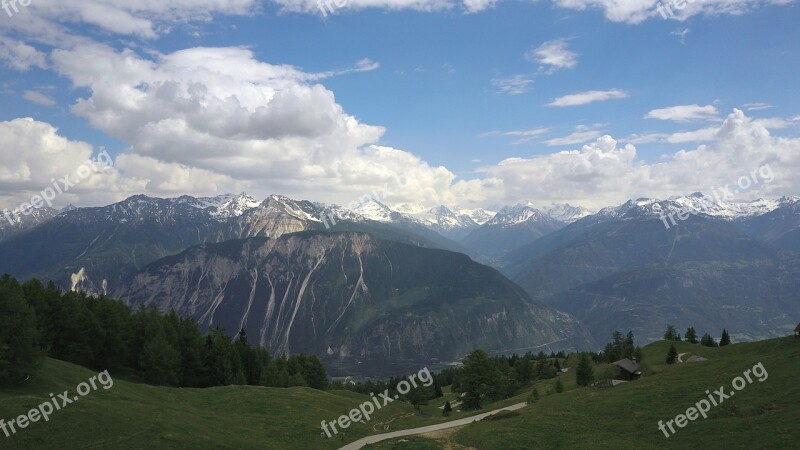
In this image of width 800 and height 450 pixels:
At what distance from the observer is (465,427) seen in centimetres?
6500

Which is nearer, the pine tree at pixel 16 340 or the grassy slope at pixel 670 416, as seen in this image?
the grassy slope at pixel 670 416

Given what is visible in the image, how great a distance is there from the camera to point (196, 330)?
356 ft

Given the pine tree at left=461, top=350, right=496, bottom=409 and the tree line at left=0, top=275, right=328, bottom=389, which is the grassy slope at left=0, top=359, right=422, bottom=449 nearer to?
the tree line at left=0, top=275, right=328, bottom=389

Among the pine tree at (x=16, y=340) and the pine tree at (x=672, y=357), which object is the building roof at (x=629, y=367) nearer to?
the pine tree at (x=672, y=357)

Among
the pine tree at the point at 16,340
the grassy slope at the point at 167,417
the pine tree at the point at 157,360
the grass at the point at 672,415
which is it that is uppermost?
the pine tree at the point at 16,340

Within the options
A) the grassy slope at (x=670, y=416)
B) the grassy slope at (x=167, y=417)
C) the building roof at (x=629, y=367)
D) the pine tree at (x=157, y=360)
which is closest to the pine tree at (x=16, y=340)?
the grassy slope at (x=167, y=417)

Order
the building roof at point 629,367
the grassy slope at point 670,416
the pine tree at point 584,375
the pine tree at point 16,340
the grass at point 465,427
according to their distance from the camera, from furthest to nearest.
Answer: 1. the pine tree at point 584,375
2. the building roof at point 629,367
3. the pine tree at point 16,340
4. the grassy slope at point 670,416
5. the grass at point 465,427

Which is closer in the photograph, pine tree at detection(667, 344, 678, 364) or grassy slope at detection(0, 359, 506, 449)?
grassy slope at detection(0, 359, 506, 449)

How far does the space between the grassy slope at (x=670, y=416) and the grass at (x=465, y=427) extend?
0.13m

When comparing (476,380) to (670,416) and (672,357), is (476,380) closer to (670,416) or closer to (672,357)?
(672,357)

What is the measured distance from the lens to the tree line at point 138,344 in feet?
276

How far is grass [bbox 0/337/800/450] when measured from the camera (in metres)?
46.0

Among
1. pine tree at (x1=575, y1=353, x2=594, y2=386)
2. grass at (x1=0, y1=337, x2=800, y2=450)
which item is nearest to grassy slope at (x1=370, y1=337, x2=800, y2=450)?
grass at (x1=0, y1=337, x2=800, y2=450)

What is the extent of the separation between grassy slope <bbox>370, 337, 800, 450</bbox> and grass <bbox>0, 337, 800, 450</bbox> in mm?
131
